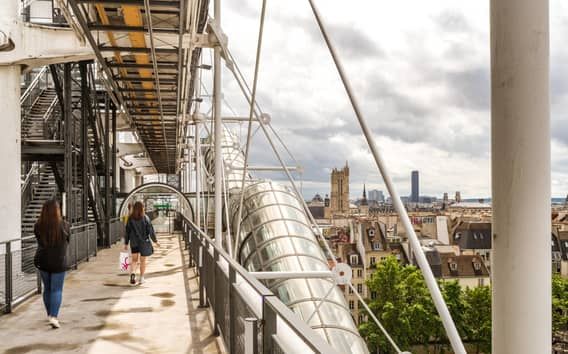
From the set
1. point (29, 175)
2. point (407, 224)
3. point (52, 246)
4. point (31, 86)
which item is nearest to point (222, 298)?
point (52, 246)

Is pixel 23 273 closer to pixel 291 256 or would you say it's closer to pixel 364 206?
pixel 291 256

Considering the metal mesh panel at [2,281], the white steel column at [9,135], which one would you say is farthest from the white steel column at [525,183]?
the white steel column at [9,135]

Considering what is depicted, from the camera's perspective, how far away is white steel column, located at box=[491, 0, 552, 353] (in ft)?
5.93

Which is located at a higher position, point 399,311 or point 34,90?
point 34,90

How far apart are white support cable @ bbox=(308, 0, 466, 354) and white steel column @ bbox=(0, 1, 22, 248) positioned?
31.3ft

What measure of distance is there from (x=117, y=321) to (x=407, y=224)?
17.5ft

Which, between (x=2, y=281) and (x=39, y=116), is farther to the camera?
(x=39, y=116)

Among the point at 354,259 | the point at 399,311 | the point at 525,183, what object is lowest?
the point at 399,311

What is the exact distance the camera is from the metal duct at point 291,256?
11.1m

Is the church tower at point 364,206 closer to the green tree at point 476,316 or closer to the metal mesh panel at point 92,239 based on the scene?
the green tree at point 476,316

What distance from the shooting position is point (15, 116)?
1225 centimetres

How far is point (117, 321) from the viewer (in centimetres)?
759

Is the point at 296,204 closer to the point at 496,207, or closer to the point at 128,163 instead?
the point at 496,207

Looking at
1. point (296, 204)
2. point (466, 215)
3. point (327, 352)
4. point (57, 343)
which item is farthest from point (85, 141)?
point (466, 215)
